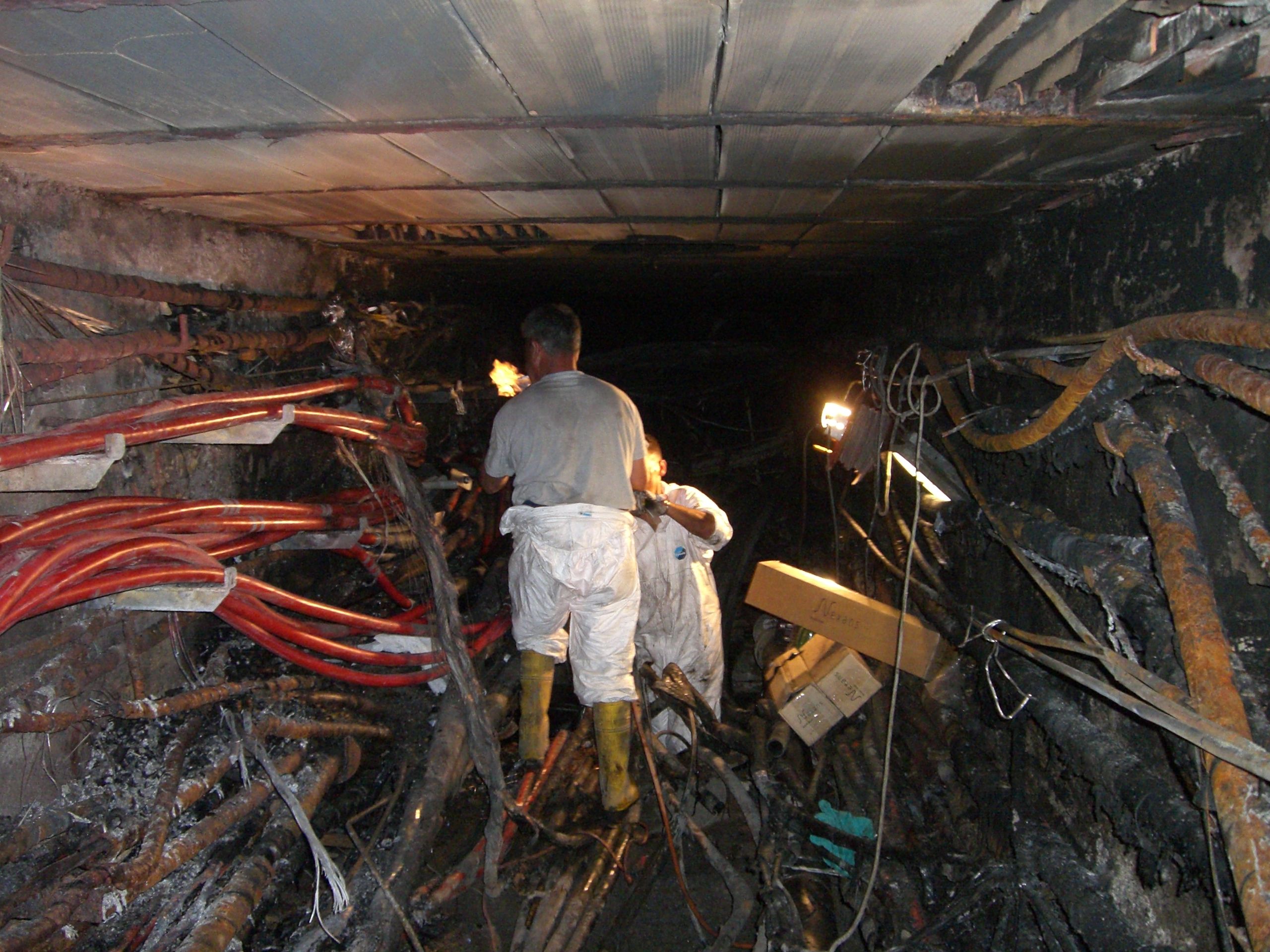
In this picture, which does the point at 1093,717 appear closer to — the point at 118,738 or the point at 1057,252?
the point at 1057,252

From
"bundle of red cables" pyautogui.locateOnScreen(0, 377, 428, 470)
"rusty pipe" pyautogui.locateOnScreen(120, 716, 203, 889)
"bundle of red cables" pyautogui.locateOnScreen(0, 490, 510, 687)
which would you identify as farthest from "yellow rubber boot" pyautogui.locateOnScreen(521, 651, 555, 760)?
"rusty pipe" pyautogui.locateOnScreen(120, 716, 203, 889)

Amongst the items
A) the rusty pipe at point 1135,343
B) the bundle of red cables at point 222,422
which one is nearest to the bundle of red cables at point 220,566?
the bundle of red cables at point 222,422

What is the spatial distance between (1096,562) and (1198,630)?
0.51 metres

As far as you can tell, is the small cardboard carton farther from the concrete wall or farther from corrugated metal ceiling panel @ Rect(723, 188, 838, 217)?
the concrete wall

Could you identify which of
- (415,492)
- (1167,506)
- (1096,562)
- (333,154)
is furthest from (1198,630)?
(415,492)

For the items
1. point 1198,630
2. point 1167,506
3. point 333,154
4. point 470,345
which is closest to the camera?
point 1198,630

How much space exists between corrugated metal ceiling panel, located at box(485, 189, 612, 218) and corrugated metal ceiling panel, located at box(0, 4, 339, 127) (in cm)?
104

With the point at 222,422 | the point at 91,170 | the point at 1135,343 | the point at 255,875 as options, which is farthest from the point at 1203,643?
the point at 91,170

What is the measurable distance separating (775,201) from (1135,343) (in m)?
1.48

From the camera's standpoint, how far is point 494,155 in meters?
2.29

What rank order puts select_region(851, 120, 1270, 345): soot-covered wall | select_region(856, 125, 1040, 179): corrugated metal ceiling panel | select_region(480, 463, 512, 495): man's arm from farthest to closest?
select_region(480, 463, 512, 495): man's arm < select_region(856, 125, 1040, 179): corrugated metal ceiling panel < select_region(851, 120, 1270, 345): soot-covered wall

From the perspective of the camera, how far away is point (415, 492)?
12.5 ft

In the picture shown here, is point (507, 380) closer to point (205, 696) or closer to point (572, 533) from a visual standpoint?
point (572, 533)

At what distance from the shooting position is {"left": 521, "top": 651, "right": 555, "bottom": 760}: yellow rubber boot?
3.76m
